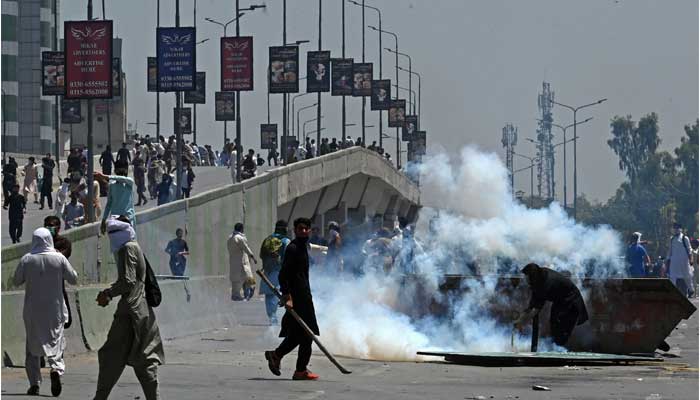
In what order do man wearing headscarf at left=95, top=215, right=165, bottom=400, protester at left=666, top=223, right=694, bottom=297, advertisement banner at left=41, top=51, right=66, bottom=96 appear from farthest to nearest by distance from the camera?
advertisement banner at left=41, top=51, right=66, bottom=96, protester at left=666, top=223, right=694, bottom=297, man wearing headscarf at left=95, top=215, right=165, bottom=400

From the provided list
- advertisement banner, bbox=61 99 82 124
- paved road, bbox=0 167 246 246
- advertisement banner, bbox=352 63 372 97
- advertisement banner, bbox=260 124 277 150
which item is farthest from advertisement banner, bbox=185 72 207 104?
advertisement banner, bbox=260 124 277 150

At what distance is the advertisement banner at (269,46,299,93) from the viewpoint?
58531 millimetres

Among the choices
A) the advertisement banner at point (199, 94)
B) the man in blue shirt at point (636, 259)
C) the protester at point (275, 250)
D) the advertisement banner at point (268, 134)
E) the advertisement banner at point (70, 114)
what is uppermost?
the advertisement banner at point (199, 94)

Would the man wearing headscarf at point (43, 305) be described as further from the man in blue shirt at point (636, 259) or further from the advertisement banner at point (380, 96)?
the advertisement banner at point (380, 96)

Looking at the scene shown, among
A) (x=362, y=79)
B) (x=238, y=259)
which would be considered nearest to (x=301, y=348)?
(x=238, y=259)

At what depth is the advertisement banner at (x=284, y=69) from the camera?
58.5m

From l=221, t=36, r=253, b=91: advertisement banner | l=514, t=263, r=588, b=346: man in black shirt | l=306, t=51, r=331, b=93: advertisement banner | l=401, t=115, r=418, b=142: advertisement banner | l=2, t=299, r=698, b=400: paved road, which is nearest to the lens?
l=2, t=299, r=698, b=400: paved road

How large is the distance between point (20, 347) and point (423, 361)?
4771 mm

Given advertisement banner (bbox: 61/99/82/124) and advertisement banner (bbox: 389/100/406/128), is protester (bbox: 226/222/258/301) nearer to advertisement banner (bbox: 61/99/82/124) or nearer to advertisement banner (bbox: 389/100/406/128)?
advertisement banner (bbox: 61/99/82/124)

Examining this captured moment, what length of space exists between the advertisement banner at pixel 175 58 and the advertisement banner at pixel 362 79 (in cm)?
3405

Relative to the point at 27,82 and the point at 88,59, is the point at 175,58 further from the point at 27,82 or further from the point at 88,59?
the point at 27,82

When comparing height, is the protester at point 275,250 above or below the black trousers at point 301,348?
above

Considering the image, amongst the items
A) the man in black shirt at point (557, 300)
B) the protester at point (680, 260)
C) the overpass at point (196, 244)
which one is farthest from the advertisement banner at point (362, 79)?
the man in black shirt at point (557, 300)

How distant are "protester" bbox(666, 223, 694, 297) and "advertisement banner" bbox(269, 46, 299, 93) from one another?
26408mm
